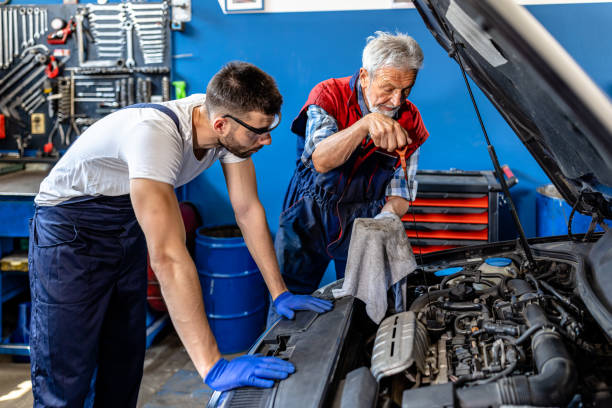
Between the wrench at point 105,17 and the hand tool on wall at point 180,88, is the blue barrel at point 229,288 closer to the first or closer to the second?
the hand tool on wall at point 180,88

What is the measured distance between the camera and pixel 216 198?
3547 millimetres

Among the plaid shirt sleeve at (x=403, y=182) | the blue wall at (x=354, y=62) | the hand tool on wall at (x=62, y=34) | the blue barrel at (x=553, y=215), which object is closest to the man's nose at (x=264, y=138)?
the plaid shirt sleeve at (x=403, y=182)

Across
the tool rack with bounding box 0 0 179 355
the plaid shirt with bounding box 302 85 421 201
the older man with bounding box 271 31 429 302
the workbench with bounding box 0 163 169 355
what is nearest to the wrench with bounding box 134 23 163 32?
the tool rack with bounding box 0 0 179 355

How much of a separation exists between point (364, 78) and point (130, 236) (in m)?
1.02

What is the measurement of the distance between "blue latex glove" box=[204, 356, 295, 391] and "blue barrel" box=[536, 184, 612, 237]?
2.00 metres

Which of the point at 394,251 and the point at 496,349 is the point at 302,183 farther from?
the point at 496,349

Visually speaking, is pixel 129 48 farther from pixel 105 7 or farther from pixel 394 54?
pixel 394 54

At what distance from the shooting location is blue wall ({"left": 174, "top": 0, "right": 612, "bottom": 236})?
303cm

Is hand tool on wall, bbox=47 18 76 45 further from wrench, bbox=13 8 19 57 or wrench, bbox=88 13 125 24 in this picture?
wrench, bbox=13 8 19 57

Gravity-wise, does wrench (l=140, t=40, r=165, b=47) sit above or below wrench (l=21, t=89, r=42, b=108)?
above

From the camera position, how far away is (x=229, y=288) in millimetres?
2914

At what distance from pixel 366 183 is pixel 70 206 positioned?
109 cm

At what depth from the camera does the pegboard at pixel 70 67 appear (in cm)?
338

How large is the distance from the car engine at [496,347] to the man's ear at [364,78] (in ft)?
2.65
